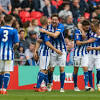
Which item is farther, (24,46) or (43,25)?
(24,46)

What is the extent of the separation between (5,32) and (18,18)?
26.5ft

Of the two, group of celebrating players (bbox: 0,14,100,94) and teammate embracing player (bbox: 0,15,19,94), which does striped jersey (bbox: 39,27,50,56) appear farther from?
teammate embracing player (bbox: 0,15,19,94)

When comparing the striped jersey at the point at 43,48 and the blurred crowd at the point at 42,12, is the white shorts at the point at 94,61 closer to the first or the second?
the striped jersey at the point at 43,48

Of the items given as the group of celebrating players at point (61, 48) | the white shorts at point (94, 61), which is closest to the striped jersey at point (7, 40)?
the group of celebrating players at point (61, 48)

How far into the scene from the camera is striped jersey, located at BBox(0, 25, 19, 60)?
38.2 feet

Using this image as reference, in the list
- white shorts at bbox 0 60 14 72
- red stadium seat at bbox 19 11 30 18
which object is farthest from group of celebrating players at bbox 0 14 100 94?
red stadium seat at bbox 19 11 30 18

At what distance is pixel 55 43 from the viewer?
43.0 ft

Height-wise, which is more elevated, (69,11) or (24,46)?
(69,11)

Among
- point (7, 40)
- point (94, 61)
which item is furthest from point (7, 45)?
point (94, 61)

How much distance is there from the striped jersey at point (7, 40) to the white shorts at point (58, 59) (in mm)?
1752

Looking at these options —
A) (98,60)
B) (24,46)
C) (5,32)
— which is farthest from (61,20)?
(5,32)

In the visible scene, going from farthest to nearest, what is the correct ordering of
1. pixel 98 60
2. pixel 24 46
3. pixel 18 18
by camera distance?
pixel 18 18 < pixel 24 46 < pixel 98 60

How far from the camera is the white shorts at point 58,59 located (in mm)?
13062

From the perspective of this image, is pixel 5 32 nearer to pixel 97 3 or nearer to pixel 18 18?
pixel 18 18
